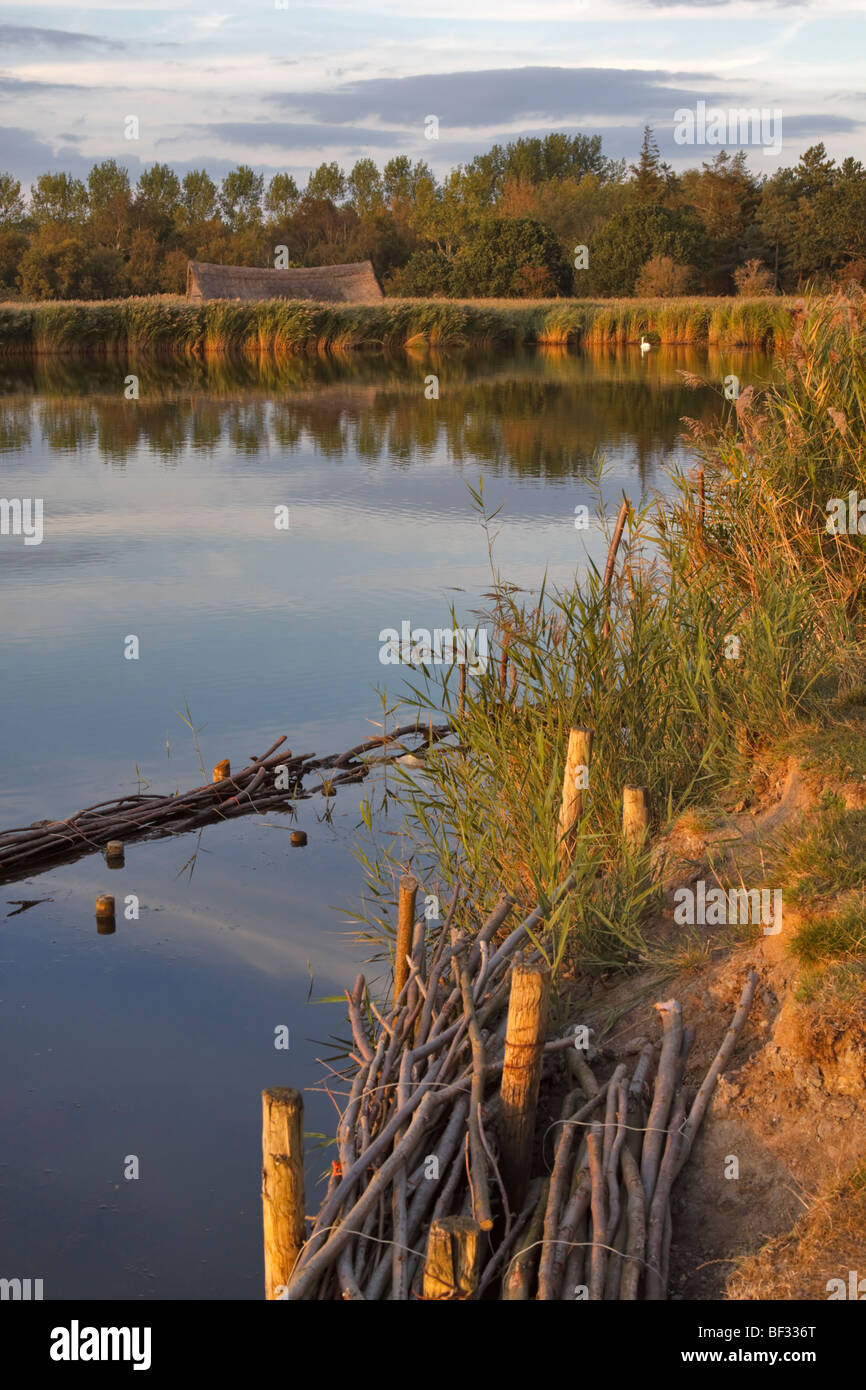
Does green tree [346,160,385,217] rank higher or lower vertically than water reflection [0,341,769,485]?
higher

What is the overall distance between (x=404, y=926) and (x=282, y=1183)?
Answer: 4.10 ft

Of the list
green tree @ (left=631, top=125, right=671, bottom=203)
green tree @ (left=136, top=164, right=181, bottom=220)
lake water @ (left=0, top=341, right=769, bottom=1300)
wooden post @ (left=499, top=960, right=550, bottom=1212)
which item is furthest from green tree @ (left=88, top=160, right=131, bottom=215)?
wooden post @ (left=499, top=960, right=550, bottom=1212)

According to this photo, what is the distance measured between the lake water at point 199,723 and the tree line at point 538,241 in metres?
17.1

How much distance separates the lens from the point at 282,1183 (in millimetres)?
3121

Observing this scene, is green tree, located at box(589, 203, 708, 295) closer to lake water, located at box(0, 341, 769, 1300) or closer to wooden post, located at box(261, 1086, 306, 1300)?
lake water, located at box(0, 341, 769, 1300)

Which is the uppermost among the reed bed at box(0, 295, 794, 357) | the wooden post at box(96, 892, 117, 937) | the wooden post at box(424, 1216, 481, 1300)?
the reed bed at box(0, 295, 794, 357)

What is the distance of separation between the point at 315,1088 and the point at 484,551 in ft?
28.0

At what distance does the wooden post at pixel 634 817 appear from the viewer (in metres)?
4.92

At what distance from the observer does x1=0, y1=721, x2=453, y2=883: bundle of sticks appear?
646 cm

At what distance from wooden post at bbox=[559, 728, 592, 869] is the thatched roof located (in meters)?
41.9

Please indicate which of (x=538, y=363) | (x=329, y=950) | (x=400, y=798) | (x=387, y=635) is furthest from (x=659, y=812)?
(x=538, y=363)

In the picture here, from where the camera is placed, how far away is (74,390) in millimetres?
27047

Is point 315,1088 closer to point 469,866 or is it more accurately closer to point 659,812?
point 469,866

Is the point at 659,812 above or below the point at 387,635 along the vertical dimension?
below
